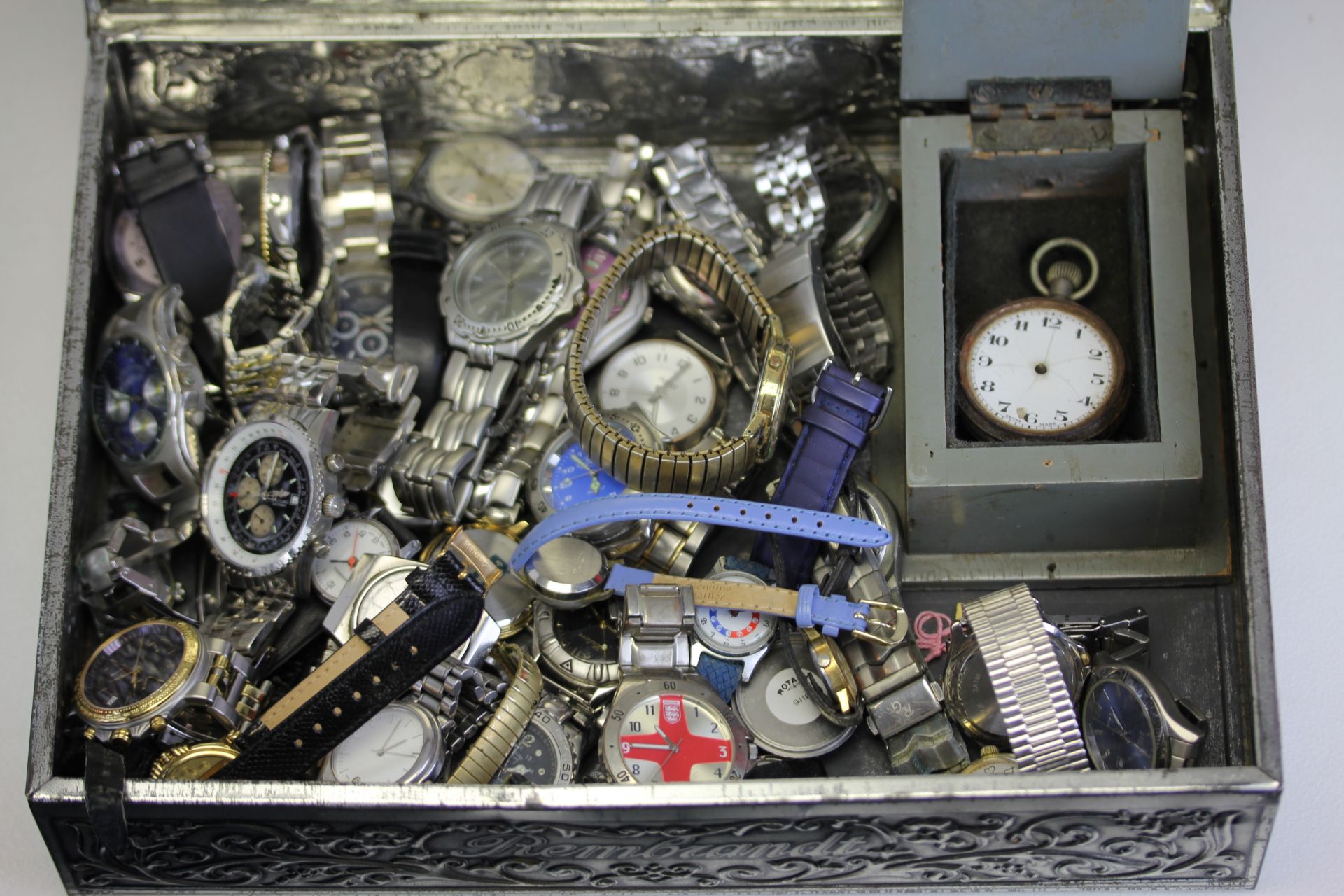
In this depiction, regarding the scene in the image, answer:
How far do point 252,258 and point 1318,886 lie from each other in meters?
2.70

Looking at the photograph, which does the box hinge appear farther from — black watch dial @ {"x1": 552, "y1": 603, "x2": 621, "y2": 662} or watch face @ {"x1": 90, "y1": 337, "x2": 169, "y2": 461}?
watch face @ {"x1": 90, "y1": 337, "x2": 169, "y2": 461}

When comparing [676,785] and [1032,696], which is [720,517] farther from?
[1032,696]

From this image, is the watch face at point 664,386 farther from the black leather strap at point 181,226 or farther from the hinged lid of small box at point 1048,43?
the black leather strap at point 181,226

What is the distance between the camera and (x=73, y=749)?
3.53 metres

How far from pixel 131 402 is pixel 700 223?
1.37 meters

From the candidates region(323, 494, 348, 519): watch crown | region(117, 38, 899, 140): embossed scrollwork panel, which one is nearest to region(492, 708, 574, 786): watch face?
region(323, 494, 348, 519): watch crown

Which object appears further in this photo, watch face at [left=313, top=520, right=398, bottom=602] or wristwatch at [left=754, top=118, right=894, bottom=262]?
wristwatch at [left=754, top=118, right=894, bottom=262]

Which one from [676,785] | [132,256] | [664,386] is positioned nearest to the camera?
[676,785]

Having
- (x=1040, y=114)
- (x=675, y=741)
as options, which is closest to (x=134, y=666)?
(x=675, y=741)

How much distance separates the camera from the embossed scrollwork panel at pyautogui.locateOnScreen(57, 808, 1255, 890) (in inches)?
130

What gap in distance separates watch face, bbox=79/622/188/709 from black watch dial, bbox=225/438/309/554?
0.84 feet

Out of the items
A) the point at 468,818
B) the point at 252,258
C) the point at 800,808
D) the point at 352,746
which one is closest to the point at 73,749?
the point at 352,746

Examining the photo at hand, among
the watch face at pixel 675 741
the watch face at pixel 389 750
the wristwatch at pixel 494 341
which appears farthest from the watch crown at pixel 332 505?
the watch face at pixel 675 741

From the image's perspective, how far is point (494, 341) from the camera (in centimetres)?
397
